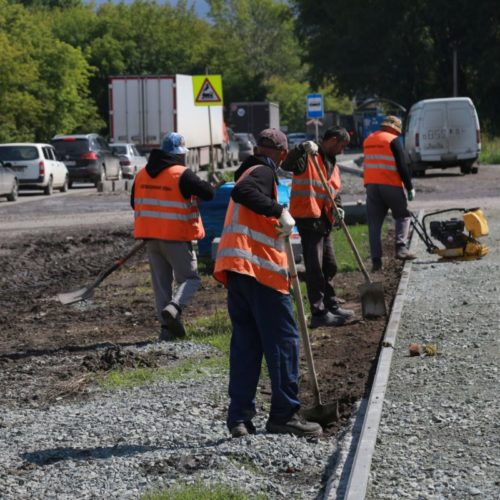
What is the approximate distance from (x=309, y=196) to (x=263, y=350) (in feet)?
14.6

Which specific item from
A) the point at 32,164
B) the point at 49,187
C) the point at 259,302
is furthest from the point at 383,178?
the point at 49,187

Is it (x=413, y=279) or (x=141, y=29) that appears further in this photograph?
(x=141, y=29)

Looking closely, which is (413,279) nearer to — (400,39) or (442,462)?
(442,462)

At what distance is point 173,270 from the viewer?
1180cm

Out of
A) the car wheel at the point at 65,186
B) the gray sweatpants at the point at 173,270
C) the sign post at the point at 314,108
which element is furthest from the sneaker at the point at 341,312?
the sign post at the point at 314,108

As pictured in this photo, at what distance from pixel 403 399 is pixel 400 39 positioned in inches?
2455

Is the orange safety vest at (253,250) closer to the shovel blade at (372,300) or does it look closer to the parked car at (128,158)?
the shovel blade at (372,300)

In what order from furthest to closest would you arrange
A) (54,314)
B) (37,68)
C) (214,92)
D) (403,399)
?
(37,68)
(214,92)
(54,314)
(403,399)

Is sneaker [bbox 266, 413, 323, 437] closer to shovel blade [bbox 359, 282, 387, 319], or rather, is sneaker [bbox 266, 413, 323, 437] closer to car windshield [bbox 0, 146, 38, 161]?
shovel blade [bbox 359, 282, 387, 319]

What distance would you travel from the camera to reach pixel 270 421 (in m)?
7.77

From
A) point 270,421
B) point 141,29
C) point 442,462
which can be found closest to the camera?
point 442,462

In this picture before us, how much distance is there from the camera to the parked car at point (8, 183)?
3378 cm

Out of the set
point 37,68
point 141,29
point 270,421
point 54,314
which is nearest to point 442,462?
point 270,421

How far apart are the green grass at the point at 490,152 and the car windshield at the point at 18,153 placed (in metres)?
19.5
